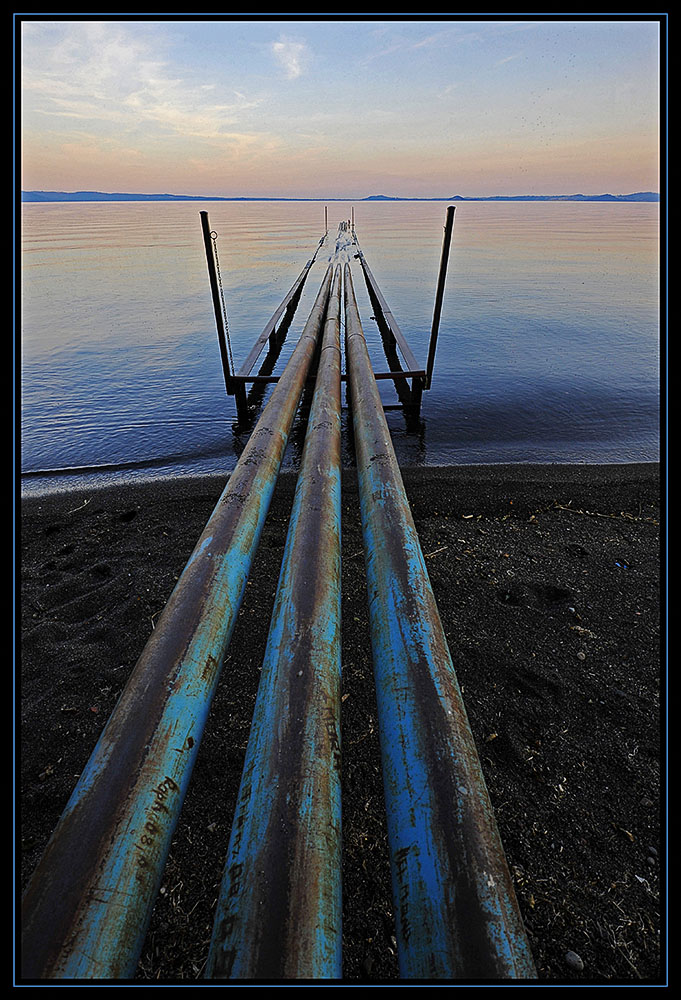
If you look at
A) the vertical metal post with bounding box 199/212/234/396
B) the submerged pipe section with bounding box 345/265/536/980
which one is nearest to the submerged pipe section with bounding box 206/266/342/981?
the submerged pipe section with bounding box 345/265/536/980

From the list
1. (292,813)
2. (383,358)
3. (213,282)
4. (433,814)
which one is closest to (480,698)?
(433,814)

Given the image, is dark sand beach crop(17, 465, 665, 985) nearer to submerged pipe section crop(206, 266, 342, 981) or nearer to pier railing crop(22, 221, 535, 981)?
pier railing crop(22, 221, 535, 981)

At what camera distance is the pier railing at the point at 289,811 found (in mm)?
1236

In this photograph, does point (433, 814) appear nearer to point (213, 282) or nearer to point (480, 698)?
point (480, 698)

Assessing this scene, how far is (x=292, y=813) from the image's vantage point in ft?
4.89

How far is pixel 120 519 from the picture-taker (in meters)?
6.47

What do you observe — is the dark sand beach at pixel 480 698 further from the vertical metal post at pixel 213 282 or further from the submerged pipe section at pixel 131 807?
the vertical metal post at pixel 213 282

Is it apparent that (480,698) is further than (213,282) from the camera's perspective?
No

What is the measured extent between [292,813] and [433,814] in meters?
0.41

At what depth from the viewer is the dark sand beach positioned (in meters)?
2.40

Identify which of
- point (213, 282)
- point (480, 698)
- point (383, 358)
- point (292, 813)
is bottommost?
point (480, 698)

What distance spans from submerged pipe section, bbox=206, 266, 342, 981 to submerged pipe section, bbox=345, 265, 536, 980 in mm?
191
